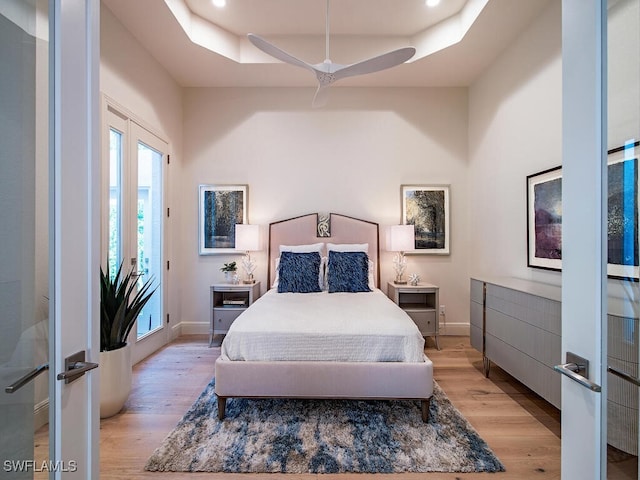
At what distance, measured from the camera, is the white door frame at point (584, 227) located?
796 millimetres

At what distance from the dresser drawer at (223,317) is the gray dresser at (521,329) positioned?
8.38 ft

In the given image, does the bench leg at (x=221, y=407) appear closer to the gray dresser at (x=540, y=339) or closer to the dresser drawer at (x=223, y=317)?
the dresser drawer at (x=223, y=317)

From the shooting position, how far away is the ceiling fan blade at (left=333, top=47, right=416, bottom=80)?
2.27 m

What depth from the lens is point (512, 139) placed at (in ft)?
10.6

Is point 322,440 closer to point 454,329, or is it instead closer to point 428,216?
point 454,329

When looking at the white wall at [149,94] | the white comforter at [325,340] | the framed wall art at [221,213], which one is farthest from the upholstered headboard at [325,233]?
the white comforter at [325,340]

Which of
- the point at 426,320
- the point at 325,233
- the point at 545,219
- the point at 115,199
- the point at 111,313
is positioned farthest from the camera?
the point at 325,233

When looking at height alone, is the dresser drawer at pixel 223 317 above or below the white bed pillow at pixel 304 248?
below

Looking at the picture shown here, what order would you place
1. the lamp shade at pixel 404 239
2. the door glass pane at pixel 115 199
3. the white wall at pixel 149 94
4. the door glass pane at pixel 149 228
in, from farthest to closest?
the lamp shade at pixel 404 239 < the door glass pane at pixel 149 228 < the door glass pane at pixel 115 199 < the white wall at pixel 149 94

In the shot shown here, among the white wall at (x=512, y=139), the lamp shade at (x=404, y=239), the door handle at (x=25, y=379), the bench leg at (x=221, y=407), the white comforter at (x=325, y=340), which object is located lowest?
the bench leg at (x=221, y=407)

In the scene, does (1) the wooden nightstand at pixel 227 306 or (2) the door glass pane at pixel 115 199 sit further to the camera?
(1) the wooden nightstand at pixel 227 306

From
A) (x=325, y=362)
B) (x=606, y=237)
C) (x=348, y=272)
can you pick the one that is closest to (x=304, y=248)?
(x=348, y=272)

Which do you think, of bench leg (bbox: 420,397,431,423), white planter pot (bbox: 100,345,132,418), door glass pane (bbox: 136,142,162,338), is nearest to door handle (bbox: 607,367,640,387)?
bench leg (bbox: 420,397,431,423)

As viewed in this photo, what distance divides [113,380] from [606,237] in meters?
2.80
